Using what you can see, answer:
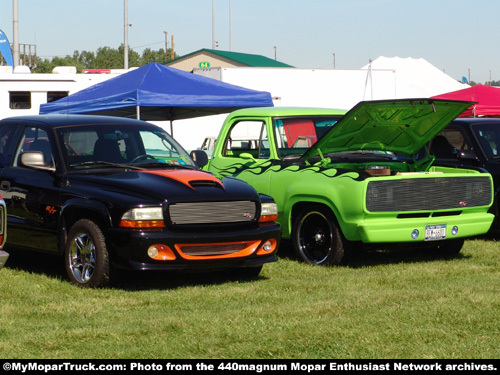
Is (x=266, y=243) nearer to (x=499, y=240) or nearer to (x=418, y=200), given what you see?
(x=418, y=200)

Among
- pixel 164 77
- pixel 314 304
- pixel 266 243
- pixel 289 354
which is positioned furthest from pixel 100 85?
pixel 289 354

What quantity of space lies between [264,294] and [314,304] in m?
0.68

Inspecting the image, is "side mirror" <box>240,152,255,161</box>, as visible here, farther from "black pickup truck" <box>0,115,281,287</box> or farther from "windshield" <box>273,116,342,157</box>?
"black pickup truck" <box>0,115,281,287</box>

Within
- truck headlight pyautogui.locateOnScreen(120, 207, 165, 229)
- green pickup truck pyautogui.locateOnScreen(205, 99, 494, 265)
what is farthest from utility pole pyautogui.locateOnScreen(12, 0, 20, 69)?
truck headlight pyautogui.locateOnScreen(120, 207, 165, 229)

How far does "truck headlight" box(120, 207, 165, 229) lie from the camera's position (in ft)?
23.6

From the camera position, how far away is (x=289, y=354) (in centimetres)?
514

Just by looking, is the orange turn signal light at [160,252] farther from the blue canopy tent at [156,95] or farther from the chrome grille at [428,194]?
the blue canopy tent at [156,95]

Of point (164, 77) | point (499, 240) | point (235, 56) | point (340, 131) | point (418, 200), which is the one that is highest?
point (235, 56)

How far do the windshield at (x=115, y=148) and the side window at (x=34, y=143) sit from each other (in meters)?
0.19

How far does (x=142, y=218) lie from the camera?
7.19 meters

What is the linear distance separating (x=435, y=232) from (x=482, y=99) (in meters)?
13.4

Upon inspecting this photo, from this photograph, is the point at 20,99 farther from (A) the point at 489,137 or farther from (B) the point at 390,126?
A: (B) the point at 390,126

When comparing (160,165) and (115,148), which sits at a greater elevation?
(115,148)

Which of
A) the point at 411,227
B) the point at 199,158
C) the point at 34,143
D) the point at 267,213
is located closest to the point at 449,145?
the point at 411,227
